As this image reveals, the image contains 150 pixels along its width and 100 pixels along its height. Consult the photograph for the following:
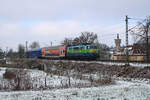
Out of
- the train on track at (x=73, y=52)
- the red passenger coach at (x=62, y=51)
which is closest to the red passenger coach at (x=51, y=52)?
the train on track at (x=73, y=52)

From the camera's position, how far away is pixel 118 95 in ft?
31.2

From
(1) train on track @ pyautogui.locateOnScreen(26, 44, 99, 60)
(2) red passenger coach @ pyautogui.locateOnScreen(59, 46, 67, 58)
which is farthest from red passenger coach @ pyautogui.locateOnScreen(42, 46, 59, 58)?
(2) red passenger coach @ pyautogui.locateOnScreen(59, 46, 67, 58)

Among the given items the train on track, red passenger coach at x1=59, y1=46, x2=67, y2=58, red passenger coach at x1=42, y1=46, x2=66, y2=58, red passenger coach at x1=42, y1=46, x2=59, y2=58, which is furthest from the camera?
red passenger coach at x1=42, y1=46, x2=59, y2=58

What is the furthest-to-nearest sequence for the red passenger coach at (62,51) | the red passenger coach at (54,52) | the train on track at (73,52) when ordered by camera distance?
the red passenger coach at (54,52), the red passenger coach at (62,51), the train on track at (73,52)

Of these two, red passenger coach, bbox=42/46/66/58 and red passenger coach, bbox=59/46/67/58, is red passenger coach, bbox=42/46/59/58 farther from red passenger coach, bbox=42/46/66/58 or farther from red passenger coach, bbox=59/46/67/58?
red passenger coach, bbox=59/46/67/58

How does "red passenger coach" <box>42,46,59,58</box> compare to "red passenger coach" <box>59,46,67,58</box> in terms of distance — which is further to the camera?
"red passenger coach" <box>42,46,59,58</box>

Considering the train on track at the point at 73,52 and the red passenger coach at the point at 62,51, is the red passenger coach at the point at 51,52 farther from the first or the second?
the red passenger coach at the point at 62,51

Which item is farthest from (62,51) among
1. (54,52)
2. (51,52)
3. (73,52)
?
(51,52)

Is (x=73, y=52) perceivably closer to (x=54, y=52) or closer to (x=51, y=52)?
(x=54, y=52)

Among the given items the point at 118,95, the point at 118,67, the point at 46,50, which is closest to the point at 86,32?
the point at 46,50

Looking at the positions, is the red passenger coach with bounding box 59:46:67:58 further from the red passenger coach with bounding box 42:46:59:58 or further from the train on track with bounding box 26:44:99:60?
the red passenger coach with bounding box 42:46:59:58

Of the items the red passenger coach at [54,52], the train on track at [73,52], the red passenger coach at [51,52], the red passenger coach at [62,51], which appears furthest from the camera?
the red passenger coach at [51,52]

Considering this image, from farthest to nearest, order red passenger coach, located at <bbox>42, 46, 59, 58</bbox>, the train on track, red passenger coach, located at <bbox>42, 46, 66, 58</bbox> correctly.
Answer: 1. red passenger coach, located at <bbox>42, 46, 59, 58</bbox>
2. red passenger coach, located at <bbox>42, 46, 66, 58</bbox>
3. the train on track

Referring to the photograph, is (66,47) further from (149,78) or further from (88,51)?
(149,78)
